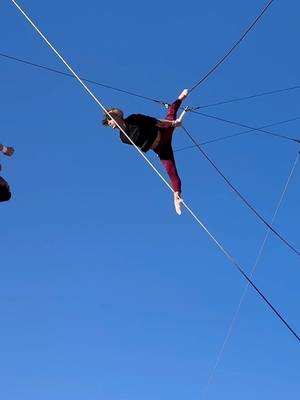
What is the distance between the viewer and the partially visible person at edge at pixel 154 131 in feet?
29.1

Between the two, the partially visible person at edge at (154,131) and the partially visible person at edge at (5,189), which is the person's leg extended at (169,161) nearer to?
the partially visible person at edge at (154,131)

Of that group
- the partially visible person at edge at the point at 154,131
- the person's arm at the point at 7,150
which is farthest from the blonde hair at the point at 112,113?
the person's arm at the point at 7,150

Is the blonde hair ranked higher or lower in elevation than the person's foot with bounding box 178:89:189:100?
lower

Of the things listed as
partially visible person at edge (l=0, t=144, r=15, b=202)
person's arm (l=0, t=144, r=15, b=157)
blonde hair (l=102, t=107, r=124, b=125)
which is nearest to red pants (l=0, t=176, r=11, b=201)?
partially visible person at edge (l=0, t=144, r=15, b=202)

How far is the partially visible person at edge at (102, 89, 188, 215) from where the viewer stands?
8859 millimetres

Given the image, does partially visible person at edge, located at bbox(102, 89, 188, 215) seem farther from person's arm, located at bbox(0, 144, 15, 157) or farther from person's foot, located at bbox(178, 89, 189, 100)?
person's arm, located at bbox(0, 144, 15, 157)

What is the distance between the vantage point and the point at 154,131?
355 inches

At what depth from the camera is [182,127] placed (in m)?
9.31

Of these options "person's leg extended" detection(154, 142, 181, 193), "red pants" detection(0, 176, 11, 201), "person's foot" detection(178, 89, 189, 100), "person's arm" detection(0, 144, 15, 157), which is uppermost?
"person's foot" detection(178, 89, 189, 100)

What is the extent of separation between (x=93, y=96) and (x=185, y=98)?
1.63m

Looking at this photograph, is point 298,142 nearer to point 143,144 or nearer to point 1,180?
point 143,144

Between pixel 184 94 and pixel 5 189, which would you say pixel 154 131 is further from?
pixel 5 189

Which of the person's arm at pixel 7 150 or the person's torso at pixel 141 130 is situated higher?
the person's torso at pixel 141 130

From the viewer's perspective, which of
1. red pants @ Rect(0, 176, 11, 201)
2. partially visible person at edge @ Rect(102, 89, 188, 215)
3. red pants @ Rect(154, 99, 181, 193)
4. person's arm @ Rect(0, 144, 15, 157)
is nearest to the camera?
person's arm @ Rect(0, 144, 15, 157)
